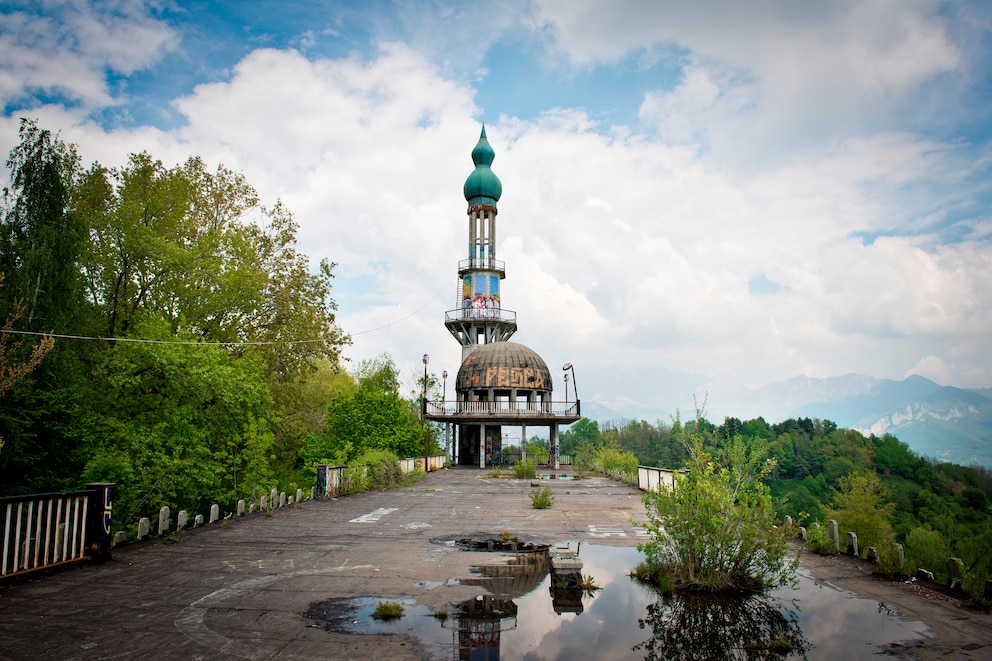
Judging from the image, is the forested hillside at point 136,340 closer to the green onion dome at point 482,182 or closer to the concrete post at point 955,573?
the concrete post at point 955,573

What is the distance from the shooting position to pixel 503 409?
143ft

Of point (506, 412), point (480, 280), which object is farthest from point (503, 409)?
point (480, 280)

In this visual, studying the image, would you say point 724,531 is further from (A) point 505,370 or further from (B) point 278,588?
(A) point 505,370

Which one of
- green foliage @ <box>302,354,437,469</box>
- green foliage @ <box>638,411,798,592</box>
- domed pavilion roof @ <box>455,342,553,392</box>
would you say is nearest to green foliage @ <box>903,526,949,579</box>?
domed pavilion roof @ <box>455,342,553,392</box>

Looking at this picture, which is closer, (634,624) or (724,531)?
(634,624)

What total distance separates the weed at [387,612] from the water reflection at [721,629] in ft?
9.58

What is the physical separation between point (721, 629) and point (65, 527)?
389 inches

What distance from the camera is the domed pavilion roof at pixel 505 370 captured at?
44.2 meters

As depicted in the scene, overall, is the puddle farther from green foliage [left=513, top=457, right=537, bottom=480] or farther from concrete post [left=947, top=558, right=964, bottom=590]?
green foliage [left=513, top=457, right=537, bottom=480]

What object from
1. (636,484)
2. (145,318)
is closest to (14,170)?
(145,318)

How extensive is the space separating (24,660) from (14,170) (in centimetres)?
2022

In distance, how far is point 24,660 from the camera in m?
6.23

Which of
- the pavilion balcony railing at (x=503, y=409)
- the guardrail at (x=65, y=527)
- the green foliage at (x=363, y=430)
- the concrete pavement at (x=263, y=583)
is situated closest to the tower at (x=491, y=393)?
the pavilion balcony railing at (x=503, y=409)

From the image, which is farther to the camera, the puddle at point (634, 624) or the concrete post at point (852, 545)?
the concrete post at point (852, 545)
